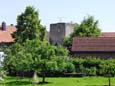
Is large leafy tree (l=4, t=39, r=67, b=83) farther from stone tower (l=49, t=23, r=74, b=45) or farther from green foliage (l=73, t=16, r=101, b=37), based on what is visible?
stone tower (l=49, t=23, r=74, b=45)

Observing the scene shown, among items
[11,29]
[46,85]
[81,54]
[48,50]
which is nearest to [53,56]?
[48,50]

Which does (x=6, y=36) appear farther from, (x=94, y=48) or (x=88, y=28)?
(x=94, y=48)

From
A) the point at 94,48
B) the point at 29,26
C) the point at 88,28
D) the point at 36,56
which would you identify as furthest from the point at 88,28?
the point at 36,56

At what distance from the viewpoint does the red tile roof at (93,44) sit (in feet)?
203

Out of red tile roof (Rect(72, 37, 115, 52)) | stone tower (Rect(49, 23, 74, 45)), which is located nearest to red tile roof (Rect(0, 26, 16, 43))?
stone tower (Rect(49, 23, 74, 45))

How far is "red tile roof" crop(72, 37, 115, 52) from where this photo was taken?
61.9 meters

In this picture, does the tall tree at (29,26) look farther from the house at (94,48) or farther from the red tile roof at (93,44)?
the house at (94,48)

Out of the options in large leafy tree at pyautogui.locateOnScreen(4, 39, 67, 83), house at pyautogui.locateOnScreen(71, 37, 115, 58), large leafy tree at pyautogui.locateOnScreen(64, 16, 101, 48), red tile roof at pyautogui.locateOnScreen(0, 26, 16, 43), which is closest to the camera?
large leafy tree at pyautogui.locateOnScreen(4, 39, 67, 83)

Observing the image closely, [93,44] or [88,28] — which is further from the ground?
[88,28]

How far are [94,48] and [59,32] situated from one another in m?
36.8

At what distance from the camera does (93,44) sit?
62844 mm

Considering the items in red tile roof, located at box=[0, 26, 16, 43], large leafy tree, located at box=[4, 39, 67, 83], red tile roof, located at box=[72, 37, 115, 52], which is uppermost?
red tile roof, located at box=[0, 26, 16, 43]

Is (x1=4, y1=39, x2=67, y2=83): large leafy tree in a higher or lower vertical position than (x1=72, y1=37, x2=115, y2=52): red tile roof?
lower

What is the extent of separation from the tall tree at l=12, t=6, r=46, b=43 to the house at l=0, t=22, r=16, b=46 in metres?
14.7
